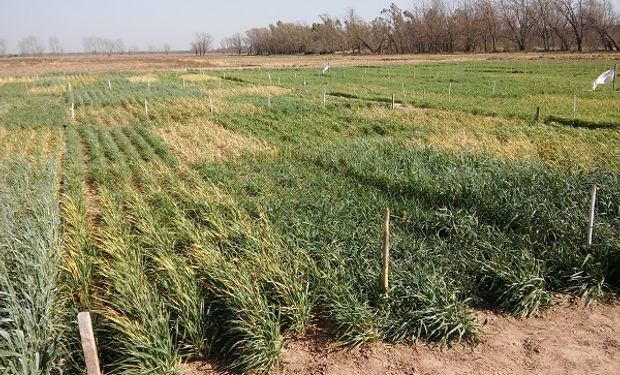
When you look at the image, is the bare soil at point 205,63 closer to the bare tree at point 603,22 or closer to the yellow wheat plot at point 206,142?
the bare tree at point 603,22

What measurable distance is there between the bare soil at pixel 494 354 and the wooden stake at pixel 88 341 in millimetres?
1019

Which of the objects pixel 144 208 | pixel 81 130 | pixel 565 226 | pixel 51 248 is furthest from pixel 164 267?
pixel 81 130

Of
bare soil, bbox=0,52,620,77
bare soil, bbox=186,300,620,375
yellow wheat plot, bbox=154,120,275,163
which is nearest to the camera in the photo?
bare soil, bbox=186,300,620,375

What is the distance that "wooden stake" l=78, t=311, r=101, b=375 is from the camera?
3.69 m

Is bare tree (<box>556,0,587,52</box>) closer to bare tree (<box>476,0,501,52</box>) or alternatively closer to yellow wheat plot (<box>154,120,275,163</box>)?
bare tree (<box>476,0,501,52</box>)

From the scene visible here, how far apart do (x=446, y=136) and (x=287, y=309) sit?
10.0 meters

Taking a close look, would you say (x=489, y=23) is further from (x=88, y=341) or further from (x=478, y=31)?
(x=88, y=341)

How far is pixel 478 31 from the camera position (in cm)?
10181

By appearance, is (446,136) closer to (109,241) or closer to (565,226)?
(565,226)

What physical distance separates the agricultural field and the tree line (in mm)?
Answer: 86564

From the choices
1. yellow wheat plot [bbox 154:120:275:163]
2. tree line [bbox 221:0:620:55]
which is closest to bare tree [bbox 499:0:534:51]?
tree line [bbox 221:0:620:55]

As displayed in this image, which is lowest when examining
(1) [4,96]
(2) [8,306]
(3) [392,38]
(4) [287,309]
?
(4) [287,309]

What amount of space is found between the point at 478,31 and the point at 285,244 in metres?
108

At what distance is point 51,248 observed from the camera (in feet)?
19.0
